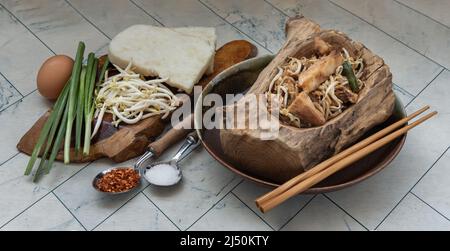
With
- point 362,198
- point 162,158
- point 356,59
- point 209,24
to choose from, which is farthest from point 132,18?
point 362,198

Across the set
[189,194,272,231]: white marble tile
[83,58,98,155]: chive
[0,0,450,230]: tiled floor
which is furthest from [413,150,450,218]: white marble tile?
[83,58,98,155]: chive

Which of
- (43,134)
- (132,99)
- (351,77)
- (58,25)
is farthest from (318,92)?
(58,25)

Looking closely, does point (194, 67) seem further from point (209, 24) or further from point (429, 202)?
point (429, 202)

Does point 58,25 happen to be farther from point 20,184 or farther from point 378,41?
point 378,41

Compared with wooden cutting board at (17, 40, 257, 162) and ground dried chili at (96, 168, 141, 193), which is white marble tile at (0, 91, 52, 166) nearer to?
wooden cutting board at (17, 40, 257, 162)

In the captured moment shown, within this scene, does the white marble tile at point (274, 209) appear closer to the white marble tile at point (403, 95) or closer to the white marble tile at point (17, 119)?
the white marble tile at point (403, 95)

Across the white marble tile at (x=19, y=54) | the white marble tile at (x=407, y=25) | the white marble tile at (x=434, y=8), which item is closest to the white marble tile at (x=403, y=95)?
the white marble tile at (x=407, y=25)
